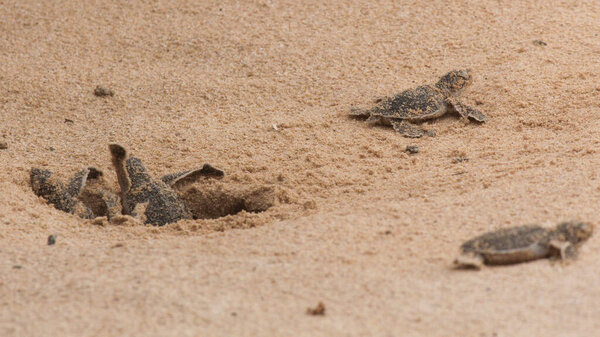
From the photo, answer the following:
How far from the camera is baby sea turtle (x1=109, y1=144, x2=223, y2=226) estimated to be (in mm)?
3768

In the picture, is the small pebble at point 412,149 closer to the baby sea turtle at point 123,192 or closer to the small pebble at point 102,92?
the baby sea turtle at point 123,192

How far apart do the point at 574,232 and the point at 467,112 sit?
1.89 metres

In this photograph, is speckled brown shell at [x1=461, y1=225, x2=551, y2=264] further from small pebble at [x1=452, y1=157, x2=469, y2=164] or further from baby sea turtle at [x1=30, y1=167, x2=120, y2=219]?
baby sea turtle at [x1=30, y1=167, x2=120, y2=219]

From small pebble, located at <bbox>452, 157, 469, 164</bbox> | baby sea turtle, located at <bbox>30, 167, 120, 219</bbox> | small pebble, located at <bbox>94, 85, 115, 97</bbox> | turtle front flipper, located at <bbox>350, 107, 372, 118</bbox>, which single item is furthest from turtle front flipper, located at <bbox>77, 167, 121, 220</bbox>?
small pebble, located at <bbox>452, 157, 469, 164</bbox>

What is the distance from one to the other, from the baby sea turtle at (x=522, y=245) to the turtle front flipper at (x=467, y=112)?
1.73 meters

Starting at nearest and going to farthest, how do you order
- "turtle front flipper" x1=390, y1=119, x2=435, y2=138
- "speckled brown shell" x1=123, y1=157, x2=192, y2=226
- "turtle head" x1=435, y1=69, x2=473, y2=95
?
1. "speckled brown shell" x1=123, y1=157, x2=192, y2=226
2. "turtle front flipper" x1=390, y1=119, x2=435, y2=138
3. "turtle head" x1=435, y1=69, x2=473, y2=95

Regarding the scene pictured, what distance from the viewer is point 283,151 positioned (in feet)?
14.1

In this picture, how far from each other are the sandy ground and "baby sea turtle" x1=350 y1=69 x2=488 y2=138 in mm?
96

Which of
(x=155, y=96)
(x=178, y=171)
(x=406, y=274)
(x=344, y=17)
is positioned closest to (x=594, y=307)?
(x=406, y=274)

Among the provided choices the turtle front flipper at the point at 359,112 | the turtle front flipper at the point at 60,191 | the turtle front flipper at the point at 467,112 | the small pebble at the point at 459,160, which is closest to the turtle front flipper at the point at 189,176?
the turtle front flipper at the point at 60,191

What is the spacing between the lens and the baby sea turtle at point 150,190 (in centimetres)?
377

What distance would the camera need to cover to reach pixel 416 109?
15.0 ft

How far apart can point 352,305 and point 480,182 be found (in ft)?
4.71

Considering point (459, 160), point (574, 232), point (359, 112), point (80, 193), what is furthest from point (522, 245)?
point (80, 193)
